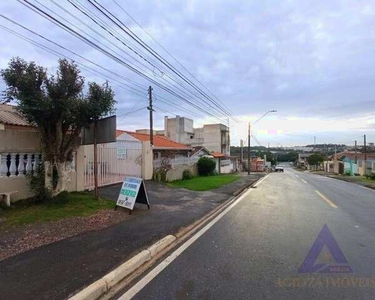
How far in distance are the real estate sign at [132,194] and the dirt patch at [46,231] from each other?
0.61 m

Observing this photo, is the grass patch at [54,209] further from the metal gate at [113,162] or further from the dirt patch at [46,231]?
the metal gate at [113,162]

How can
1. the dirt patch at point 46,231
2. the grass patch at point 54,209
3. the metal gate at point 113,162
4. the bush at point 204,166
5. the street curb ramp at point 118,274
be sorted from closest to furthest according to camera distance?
the street curb ramp at point 118,274 → the dirt patch at point 46,231 → the grass patch at point 54,209 → the metal gate at point 113,162 → the bush at point 204,166

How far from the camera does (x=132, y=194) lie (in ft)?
32.6

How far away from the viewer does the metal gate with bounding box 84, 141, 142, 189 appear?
1420 centimetres

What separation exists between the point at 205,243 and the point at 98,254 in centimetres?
225

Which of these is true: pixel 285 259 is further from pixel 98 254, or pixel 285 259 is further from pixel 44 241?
pixel 44 241

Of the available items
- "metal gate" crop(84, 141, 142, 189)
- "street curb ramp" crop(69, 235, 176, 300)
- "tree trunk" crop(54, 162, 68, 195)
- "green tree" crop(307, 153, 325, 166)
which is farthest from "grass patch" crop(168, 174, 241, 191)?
"green tree" crop(307, 153, 325, 166)

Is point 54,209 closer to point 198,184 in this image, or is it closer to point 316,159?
point 198,184

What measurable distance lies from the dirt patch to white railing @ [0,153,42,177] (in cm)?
293

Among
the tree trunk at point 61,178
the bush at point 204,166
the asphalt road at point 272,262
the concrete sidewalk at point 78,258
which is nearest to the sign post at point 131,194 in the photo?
the concrete sidewalk at point 78,258

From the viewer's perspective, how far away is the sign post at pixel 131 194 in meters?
9.76

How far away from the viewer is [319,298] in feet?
13.7

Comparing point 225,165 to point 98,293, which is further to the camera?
point 225,165

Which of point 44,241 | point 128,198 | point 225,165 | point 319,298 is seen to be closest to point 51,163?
point 128,198
